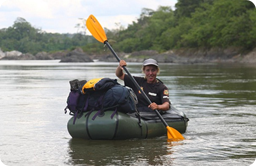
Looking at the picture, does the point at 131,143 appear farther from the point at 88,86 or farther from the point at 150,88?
the point at 150,88

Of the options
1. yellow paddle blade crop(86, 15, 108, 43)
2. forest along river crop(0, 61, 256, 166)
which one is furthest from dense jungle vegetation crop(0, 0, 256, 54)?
yellow paddle blade crop(86, 15, 108, 43)

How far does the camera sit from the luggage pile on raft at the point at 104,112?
23.4 feet

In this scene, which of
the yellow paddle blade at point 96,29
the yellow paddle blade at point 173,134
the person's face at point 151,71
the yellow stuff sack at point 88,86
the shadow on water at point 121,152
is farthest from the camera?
the yellow paddle blade at point 96,29

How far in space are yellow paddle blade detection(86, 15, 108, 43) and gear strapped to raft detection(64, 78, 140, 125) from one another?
1.67m

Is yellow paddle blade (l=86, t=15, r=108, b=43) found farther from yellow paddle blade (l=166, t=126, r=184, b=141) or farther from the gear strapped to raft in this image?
yellow paddle blade (l=166, t=126, r=184, b=141)

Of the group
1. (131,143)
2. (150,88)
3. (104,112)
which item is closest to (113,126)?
(104,112)

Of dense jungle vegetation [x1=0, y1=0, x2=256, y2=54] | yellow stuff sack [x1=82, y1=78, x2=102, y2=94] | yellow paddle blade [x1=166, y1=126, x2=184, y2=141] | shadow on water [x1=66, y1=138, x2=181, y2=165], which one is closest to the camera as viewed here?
shadow on water [x1=66, y1=138, x2=181, y2=165]

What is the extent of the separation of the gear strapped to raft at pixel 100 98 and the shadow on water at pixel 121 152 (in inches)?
15.7

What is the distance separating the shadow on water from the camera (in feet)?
20.1

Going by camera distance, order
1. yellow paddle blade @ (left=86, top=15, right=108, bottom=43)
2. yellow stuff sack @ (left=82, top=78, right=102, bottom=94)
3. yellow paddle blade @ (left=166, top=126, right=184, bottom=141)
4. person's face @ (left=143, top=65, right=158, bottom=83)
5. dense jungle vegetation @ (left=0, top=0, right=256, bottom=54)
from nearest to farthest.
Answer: yellow stuff sack @ (left=82, top=78, right=102, bottom=94) < yellow paddle blade @ (left=166, top=126, right=184, bottom=141) < person's face @ (left=143, top=65, right=158, bottom=83) < yellow paddle blade @ (left=86, top=15, right=108, bottom=43) < dense jungle vegetation @ (left=0, top=0, right=256, bottom=54)

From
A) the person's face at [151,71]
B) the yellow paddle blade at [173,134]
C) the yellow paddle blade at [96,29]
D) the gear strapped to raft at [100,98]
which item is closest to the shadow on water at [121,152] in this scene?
the yellow paddle blade at [173,134]

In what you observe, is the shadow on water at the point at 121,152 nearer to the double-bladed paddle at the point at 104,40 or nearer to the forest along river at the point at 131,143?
the forest along river at the point at 131,143

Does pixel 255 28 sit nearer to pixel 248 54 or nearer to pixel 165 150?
pixel 248 54

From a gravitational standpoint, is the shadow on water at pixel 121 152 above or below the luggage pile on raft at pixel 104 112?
below
